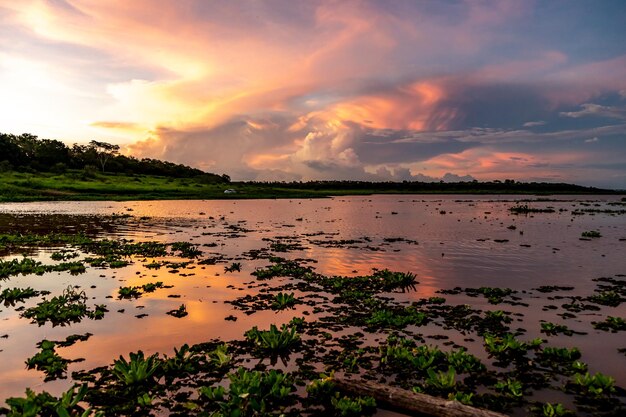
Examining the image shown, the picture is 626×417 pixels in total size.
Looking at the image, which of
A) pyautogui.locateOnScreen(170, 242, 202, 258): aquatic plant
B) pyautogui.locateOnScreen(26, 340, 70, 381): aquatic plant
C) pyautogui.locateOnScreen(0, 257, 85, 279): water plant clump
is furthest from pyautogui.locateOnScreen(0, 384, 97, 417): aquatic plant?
pyautogui.locateOnScreen(170, 242, 202, 258): aquatic plant

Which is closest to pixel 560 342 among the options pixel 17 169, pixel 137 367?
pixel 137 367

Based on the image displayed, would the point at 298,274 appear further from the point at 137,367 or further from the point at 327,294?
the point at 137,367

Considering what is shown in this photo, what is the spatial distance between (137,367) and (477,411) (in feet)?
26.4

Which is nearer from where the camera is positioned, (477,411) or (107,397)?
(477,411)

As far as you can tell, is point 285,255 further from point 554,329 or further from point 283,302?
point 554,329

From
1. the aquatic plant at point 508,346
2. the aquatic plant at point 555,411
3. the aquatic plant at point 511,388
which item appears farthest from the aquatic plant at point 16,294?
the aquatic plant at point 555,411

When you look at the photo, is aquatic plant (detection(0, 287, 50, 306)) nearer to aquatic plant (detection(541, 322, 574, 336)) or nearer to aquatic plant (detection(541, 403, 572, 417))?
aquatic plant (detection(541, 403, 572, 417))

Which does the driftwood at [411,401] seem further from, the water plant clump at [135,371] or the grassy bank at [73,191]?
the grassy bank at [73,191]

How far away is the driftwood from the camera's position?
7.70 meters

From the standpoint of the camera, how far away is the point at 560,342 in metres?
12.8

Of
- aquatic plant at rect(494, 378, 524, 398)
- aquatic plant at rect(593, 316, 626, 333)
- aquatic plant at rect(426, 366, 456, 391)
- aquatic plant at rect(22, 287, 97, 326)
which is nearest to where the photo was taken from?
aquatic plant at rect(494, 378, 524, 398)

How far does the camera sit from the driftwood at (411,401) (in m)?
7.70

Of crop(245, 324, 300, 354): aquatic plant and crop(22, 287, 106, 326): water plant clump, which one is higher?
crop(245, 324, 300, 354): aquatic plant

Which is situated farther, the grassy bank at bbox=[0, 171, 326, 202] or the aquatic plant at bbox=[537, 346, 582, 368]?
the grassy bank at bbox=[0, 171, 326, 202]
